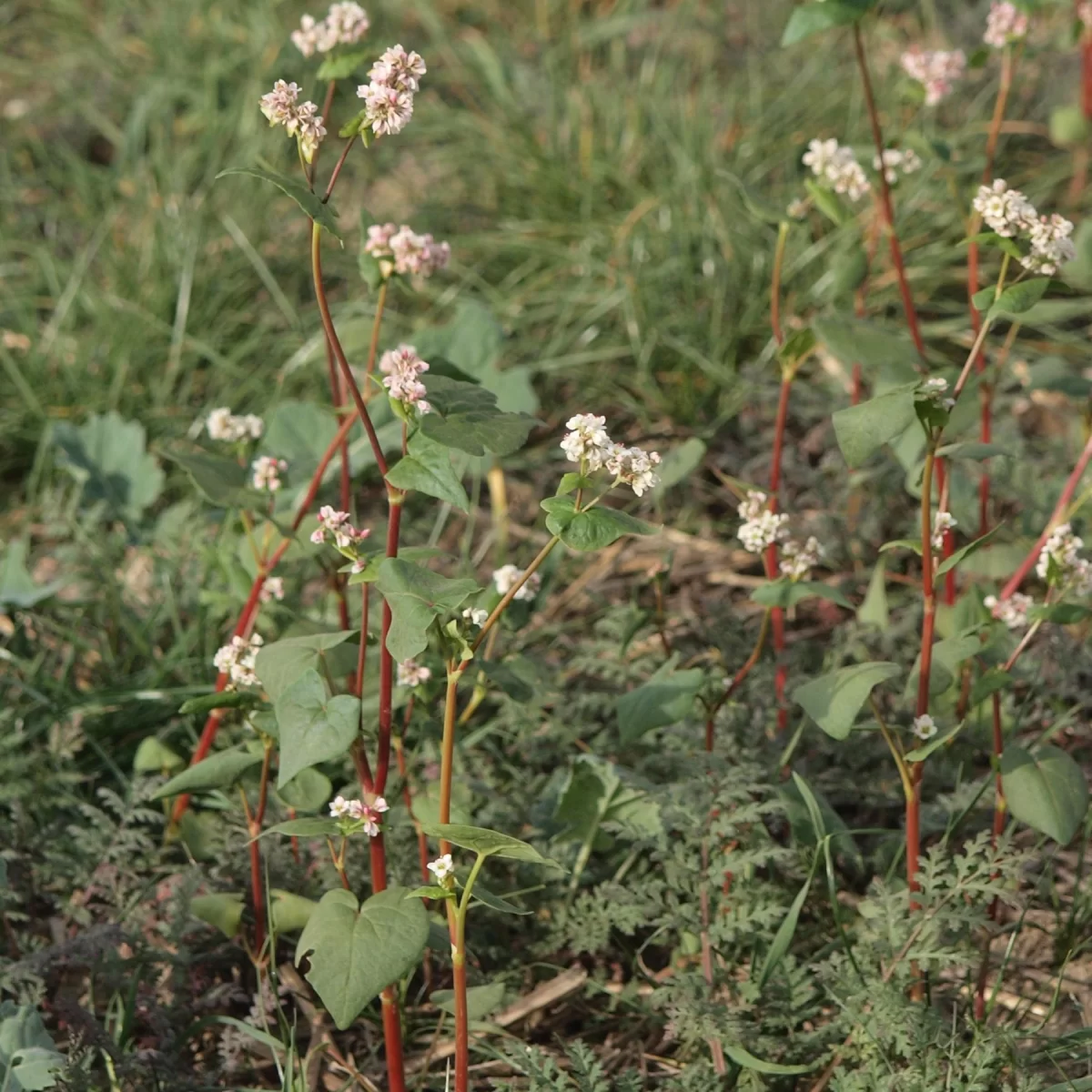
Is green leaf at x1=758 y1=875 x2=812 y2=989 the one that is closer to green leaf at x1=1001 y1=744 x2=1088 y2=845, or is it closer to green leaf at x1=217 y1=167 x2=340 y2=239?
green leaf at x1=1001 y1=744 x2=1088 y2=845

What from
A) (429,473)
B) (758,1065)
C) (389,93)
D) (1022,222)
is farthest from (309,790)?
(1022,222)

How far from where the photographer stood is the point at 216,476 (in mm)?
2064

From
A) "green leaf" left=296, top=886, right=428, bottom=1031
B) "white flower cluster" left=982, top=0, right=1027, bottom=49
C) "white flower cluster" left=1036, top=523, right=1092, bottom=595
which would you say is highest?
"white flower cluster" left=982, top=0, right=1027, bottom=49

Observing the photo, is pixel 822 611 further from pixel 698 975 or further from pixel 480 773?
pixel 698 975

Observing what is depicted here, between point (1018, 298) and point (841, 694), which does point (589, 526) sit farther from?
point (1018, 298)

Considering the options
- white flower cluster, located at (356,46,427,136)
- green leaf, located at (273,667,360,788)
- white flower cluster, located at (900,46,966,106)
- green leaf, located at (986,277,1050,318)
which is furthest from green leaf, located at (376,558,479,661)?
white flower cluster, located at (900,46,966,106)

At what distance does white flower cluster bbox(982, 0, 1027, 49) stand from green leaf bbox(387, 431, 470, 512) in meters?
1.37

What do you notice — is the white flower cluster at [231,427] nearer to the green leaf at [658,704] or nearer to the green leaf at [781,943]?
the green leaf at [658,704]

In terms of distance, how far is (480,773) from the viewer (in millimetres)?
2334

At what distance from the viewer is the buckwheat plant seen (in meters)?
1.52

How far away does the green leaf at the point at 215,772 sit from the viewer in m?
1.88

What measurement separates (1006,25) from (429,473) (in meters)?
1.43

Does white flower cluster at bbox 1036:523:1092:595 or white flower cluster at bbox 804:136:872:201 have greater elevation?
white flower cluster at bbox 804:136:872:201

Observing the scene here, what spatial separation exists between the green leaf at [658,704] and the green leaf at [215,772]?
0.50 meters
